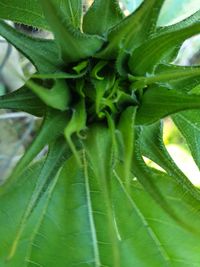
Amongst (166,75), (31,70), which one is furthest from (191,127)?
(31,70)

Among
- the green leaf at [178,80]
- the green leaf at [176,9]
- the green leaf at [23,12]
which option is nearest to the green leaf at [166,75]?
the green leaf at [178,80]

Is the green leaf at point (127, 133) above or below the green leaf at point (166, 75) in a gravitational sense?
below

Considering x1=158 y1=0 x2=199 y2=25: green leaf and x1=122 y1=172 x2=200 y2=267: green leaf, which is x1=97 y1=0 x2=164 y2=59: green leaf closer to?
x1=122 y1=172 x2=200 y2=267: green leaf

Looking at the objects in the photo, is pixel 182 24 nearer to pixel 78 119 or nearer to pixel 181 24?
pixel 181 24

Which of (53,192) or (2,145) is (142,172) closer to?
(53,192)

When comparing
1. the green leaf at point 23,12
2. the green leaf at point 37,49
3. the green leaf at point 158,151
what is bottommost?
the green leaf at point 158,151

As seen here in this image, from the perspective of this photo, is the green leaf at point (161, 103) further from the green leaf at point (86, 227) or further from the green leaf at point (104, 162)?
the green leaf at point (86, 227)
